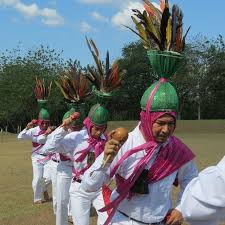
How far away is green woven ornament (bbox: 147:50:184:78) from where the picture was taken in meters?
4.39

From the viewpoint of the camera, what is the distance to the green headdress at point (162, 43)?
4309 millimetres

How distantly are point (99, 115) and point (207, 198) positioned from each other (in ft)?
17.3

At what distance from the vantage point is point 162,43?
438 cm

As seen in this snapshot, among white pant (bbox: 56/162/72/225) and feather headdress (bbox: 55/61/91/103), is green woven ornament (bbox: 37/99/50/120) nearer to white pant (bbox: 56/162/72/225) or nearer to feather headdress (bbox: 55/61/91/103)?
feather headdress (bbox: 55/61/91/103)

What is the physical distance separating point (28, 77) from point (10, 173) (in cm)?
3436

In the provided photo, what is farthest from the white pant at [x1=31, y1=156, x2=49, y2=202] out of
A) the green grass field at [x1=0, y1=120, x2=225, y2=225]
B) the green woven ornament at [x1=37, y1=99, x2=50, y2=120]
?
the green woven ornament at [x1=37, y1=99, x2=50, y2=120]

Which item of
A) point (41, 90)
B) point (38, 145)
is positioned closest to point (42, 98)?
point (41, 90)

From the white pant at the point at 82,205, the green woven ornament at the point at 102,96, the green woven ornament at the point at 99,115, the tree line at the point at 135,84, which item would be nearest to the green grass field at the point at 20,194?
the white pant at the point at 82,205

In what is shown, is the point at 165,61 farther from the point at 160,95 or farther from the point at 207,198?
the point at 207,198

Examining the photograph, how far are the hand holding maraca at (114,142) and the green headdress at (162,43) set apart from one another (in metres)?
0.57

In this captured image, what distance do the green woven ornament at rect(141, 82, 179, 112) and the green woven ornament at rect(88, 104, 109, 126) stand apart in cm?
247

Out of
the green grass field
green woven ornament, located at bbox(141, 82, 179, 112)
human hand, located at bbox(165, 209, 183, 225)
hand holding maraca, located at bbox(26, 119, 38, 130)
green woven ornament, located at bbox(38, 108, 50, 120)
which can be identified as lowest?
the green grass field

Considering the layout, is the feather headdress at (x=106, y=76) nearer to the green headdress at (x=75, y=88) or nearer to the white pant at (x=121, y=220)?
the green headdress at (x=75, y=88)

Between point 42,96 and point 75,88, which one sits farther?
point 42,96
